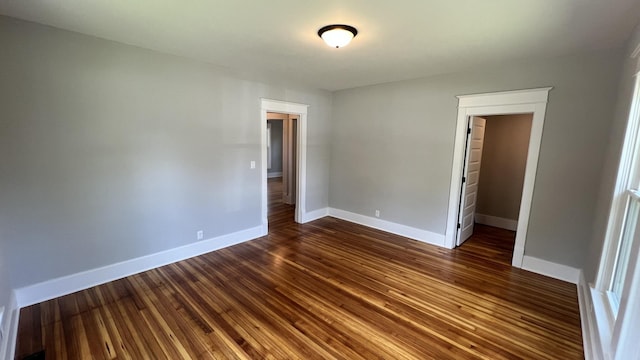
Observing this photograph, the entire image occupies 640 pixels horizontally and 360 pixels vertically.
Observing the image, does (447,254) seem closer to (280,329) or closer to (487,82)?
(487,82)

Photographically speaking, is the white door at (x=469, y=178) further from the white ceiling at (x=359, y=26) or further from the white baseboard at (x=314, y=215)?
the white baseboard at (x=314, y=215)

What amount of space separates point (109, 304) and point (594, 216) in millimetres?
5118

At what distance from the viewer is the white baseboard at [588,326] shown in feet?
6.11

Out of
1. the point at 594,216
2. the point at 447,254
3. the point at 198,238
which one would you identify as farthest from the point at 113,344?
the point at 594,216

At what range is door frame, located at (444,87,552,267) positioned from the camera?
321 centimetres

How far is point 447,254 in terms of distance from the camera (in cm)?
387

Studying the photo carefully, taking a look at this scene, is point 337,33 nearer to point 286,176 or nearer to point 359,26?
point 359,26

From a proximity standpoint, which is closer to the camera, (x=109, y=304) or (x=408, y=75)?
(x=109, y=304)

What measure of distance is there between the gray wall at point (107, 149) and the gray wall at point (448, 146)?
210 centimetres

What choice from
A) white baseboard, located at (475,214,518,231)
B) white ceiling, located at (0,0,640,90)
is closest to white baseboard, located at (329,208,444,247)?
white baseboard, located at (475,214,518,231)

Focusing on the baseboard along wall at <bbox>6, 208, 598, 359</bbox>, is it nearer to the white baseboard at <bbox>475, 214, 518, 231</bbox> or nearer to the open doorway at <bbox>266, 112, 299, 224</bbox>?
the open doorway at <bbox>266, 112, 299, 224</bbox>

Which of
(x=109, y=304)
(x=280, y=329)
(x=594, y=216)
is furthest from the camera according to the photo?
(x=594, y=216)

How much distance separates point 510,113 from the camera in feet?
11.2

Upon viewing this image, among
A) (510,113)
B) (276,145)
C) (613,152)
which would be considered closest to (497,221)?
(510,113)
